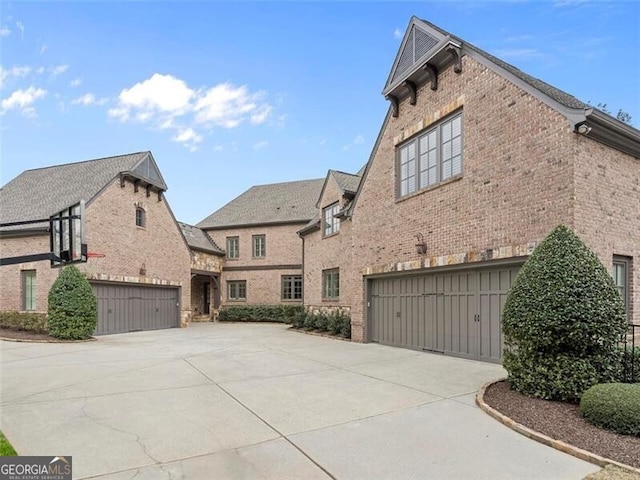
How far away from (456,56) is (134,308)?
56.8 ft

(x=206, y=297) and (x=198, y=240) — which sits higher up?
(x=198, y=240)

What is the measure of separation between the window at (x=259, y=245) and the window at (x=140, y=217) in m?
9.19

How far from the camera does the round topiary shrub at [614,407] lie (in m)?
Result: 4.64

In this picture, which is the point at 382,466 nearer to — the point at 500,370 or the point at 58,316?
the point at 500,370

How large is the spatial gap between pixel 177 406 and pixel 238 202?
2682 centimetres

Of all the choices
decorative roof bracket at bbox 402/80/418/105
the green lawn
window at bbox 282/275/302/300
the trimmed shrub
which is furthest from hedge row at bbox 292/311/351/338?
the green lawn

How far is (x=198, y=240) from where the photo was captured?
1106 inches

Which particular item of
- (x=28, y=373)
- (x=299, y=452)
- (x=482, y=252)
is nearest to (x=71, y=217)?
(x=28, y=373)

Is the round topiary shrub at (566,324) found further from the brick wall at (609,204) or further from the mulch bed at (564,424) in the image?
the brick wall at (609,204)

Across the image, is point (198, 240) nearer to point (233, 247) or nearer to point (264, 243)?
point (233, 247)

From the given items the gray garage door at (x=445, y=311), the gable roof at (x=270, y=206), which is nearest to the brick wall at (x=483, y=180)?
the gray garage door at (x=445, y=311)

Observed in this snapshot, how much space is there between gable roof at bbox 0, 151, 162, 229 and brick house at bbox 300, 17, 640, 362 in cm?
1169

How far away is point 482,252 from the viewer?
9531mm

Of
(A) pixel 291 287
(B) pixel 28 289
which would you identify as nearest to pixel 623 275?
(B) pixel 28 289
